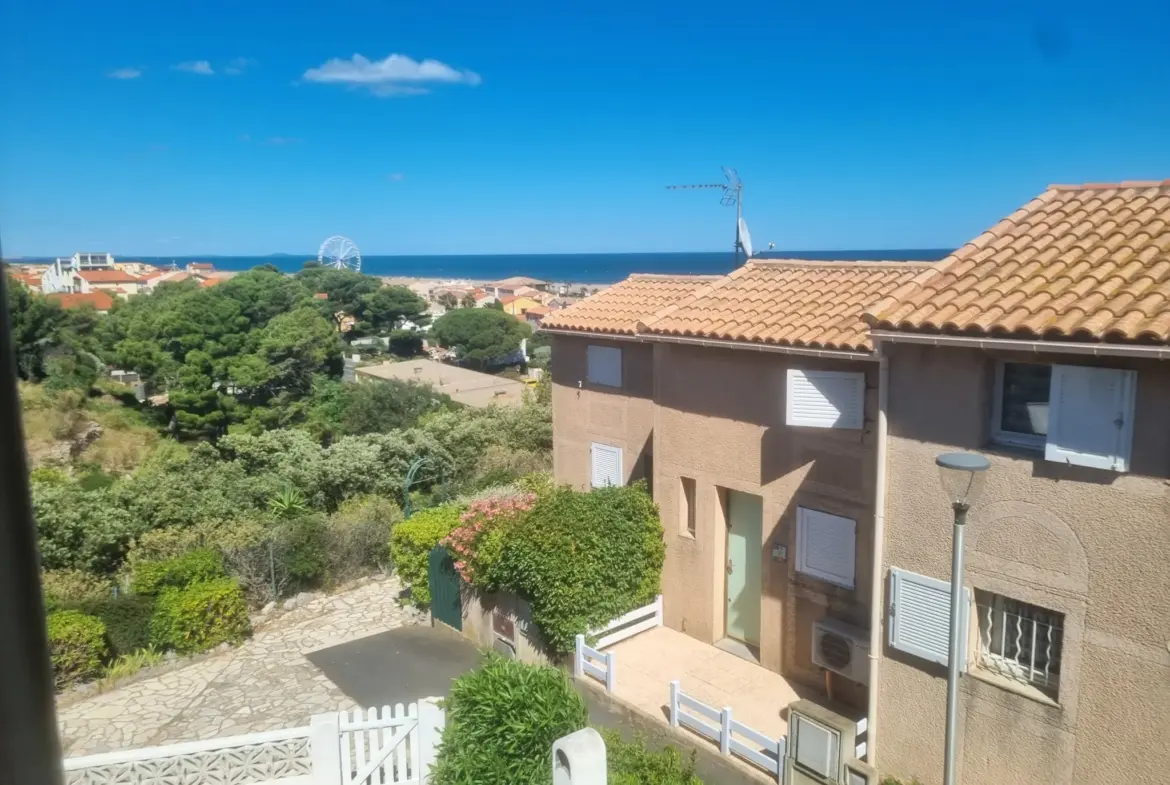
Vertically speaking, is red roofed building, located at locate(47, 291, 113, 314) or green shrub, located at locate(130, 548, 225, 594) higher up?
red roofed building, located at locate(47, 291, 113, 314)

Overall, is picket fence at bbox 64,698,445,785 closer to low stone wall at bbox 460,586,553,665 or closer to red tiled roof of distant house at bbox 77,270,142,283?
low stone wall at bbox 460,586,553,665

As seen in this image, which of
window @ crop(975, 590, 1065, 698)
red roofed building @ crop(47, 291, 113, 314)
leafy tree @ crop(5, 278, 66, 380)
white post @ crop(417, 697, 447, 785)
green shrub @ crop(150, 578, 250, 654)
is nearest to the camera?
window @ crop(975, 590, 1065, 698)

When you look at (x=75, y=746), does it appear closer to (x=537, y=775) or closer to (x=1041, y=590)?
(x=537, y=775)

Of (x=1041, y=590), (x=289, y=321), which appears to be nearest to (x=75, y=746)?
(x=1041, y=590)

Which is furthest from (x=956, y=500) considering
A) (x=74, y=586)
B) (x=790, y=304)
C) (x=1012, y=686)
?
(x=74, y=586)

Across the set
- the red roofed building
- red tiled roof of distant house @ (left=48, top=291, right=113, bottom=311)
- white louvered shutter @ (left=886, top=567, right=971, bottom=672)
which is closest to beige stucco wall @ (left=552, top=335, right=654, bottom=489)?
white louvered shutter @ (left=886, top=567, right=971, bottom=672)

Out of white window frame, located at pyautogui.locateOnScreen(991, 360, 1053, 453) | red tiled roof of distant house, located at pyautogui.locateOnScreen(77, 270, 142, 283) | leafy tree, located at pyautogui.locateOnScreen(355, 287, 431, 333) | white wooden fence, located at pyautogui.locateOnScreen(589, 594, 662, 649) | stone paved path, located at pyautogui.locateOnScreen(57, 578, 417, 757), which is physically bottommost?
stone paved path, located at pyautogui.locateOnScreen(57, 578, 417, 757)

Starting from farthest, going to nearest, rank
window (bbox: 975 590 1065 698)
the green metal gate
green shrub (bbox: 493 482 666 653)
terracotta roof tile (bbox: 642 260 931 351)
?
1. the green metal gate
2. green shrub (bbox: 493 482 666 653)
3. terracotta roof tile (bbox: 642 260 931 351)
4. window (bbox: 975 590 1065 698)

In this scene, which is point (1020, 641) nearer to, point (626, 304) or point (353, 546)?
point (626, 304)
